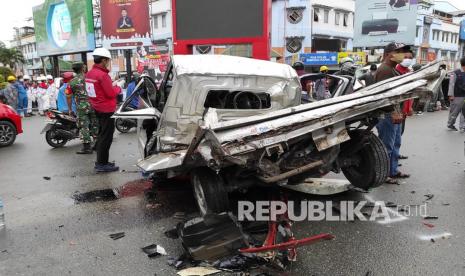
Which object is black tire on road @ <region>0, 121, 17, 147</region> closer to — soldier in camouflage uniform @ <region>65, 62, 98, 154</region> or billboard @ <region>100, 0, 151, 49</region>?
soldier in camouflage uniform @ <region>65, 62, 98, 154</region>

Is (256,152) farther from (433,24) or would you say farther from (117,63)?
(433,24)

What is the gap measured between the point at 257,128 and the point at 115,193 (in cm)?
288

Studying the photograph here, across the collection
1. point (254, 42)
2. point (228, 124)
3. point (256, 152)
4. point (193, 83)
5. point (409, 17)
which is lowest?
point (256, 152)

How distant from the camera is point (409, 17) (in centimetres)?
2970

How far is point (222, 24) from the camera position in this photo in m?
9.85

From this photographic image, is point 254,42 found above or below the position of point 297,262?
above

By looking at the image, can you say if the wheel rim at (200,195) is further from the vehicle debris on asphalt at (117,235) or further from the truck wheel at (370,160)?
the truck wheel at (370,160)

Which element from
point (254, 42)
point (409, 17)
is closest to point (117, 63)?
point (409, 17)

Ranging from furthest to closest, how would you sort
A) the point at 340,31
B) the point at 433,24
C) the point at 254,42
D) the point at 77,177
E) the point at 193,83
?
the point at 433,24 < the point at 340,31 < the point at 254,42 < the point at 77,177 < the point at 193,83

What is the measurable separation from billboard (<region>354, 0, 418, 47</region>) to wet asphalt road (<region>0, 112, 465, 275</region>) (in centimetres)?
2641

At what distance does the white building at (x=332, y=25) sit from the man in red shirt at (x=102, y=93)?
129ft

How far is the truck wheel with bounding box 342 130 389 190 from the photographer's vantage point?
14.4 feet

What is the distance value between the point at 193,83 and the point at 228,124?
3.54 feet

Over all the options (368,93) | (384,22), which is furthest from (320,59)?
(368,93)
